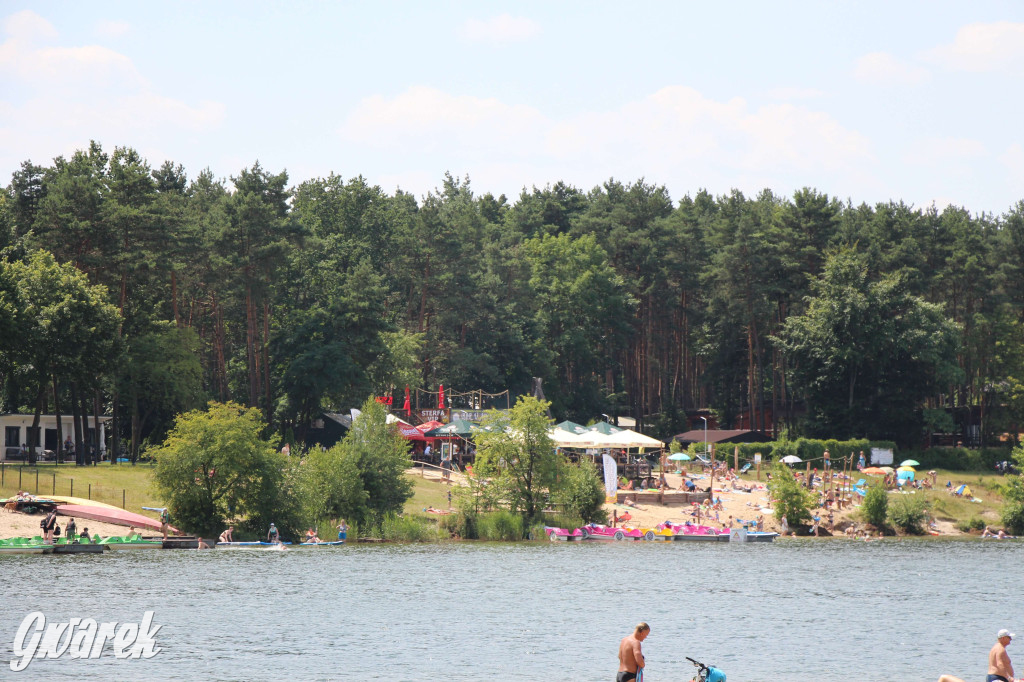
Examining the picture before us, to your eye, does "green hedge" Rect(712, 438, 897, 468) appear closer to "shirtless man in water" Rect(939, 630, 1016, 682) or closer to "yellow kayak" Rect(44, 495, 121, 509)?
"yellow kayak" Rect(44, 495, 121, 509)

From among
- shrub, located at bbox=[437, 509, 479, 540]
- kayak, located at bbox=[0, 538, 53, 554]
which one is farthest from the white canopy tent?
kayak, located at bbox=[0, 538, 53, 554]

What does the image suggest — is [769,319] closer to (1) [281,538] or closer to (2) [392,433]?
(2) [392,433]

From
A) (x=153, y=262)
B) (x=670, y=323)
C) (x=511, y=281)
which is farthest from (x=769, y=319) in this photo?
(x=153, y=262)

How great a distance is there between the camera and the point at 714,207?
436 ft

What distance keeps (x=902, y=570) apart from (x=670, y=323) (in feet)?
215

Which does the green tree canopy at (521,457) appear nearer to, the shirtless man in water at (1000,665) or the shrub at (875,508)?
the shrub at (875,508)

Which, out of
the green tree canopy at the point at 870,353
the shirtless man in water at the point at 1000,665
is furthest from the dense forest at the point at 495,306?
the shirtless man in water at the point at 1000,665

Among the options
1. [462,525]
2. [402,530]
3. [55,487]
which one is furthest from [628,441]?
[55,487]

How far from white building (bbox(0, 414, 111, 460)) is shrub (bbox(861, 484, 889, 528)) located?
142 ft

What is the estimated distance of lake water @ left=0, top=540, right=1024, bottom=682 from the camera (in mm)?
28594

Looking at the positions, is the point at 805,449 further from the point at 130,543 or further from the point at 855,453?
the point at 130,543

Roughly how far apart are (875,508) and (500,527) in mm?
20001

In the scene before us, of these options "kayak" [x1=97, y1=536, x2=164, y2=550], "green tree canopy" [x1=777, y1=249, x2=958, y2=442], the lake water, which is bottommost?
the lake water

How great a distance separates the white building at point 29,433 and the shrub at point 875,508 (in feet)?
142
